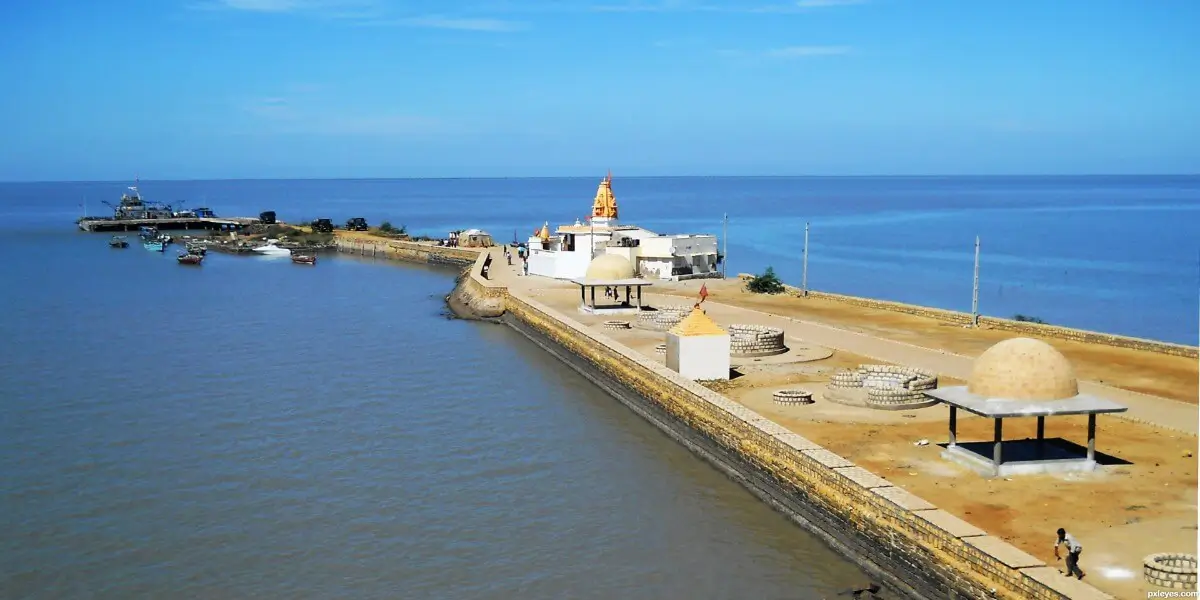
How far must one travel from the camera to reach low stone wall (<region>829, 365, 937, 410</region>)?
69.9ft

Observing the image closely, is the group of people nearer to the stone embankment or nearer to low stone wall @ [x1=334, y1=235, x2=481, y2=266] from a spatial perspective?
low stone wall @ [x1=334, y1=235, x2=481, y2=266]

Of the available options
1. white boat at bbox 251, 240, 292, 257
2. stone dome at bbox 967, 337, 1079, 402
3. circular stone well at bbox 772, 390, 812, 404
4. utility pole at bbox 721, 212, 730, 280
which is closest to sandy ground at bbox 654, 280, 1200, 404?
stone dome at bbox 967, 337, 1079, 402

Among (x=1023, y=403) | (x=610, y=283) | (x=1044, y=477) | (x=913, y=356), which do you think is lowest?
(x=1044, y=477)

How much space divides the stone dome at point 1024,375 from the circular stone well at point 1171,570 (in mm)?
4708

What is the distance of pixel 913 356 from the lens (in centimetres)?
2695

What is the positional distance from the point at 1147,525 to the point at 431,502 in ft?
37.4

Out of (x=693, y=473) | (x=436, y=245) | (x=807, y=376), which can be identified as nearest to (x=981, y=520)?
(x=693, y=473)

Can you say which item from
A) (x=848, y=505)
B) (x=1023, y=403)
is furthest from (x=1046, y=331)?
(x=848, y=505)

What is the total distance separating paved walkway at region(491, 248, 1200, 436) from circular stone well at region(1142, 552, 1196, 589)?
179 inches

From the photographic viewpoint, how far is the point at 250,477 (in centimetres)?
2027

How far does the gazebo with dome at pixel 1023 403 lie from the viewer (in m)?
16.4

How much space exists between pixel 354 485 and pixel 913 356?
48.2 ft

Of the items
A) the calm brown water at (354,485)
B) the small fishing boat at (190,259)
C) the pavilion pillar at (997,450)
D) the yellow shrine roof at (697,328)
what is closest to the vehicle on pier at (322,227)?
the small fishing boat at (190,259)

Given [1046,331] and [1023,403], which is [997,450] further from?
[1046,331]
